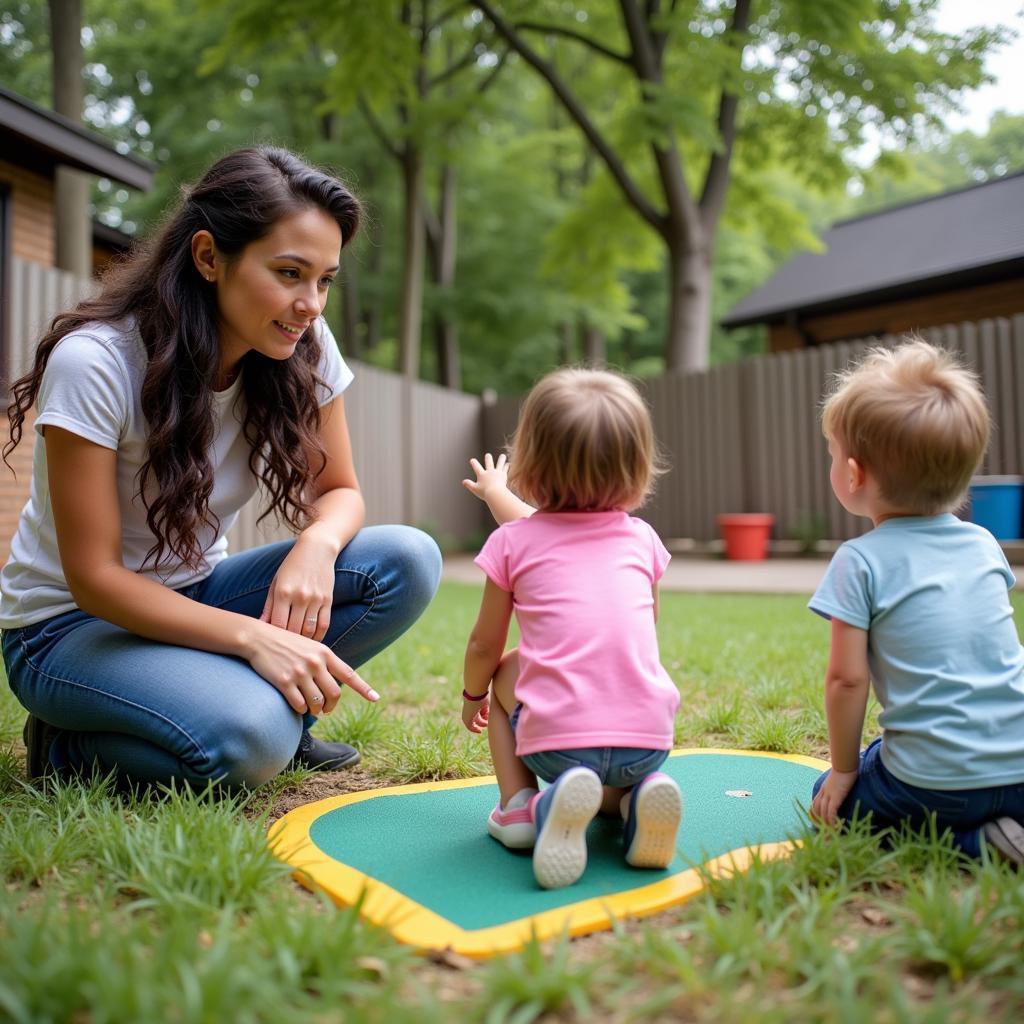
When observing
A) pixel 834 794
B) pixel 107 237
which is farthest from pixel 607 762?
pixel 107 237

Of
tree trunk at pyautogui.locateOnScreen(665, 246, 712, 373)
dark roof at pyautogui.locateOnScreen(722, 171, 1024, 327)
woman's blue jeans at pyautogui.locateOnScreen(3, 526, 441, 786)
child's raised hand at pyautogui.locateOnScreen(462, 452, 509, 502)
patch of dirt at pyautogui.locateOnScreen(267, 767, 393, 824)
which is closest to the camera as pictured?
woman's blue jeans at pyautogui.locateOnScreen(3, 526, 441, 786)

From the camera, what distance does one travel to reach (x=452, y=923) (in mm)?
1389

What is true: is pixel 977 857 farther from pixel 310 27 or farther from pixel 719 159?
pixel 310 27

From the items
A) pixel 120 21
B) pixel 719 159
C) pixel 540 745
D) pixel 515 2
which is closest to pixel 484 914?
pixel 540 745

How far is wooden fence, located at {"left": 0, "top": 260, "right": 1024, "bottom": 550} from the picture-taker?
27.0ft

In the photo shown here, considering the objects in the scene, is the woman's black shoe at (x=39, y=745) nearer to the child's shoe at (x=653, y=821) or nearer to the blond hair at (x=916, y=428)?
the child's shoe at (x=653, y=821)

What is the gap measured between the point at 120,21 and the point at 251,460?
18.5 meters

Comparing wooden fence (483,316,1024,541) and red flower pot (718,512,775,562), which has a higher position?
wooden fence (483,316,1024,541)

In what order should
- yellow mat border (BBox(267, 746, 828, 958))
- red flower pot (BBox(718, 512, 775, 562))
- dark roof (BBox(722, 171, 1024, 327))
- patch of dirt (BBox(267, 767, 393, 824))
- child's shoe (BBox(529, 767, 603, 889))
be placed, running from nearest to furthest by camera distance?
1. yellow mat border (BBox(267, 746, 828, 958))
2. child's shoe (BBox(529, 767, 603, 889))
3. patch of dirt (BBox(267, 767, 393, 824))
4. red flower pot (BBox(718, 512, 775, 562))
5. dark roof (BBox(722, 171, 1024, 327))

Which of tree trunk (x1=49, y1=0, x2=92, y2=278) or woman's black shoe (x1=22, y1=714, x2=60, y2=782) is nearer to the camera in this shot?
woman's black shoe (x1=22, y1=714, x2=60, y2=782)

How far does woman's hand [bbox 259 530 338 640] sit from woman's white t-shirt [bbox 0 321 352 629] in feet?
0.99

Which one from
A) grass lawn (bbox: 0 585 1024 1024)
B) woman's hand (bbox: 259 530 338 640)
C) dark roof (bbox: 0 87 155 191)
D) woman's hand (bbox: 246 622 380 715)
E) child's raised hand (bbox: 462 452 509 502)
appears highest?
dark roof (bbox: 0 87 155 191)

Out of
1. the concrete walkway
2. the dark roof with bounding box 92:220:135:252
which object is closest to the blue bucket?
A: the concrete walkway

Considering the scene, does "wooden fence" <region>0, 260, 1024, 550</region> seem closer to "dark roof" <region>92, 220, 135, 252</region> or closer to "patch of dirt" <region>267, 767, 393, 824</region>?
"dark roof" <region>92, 220, 135, 252</region>
